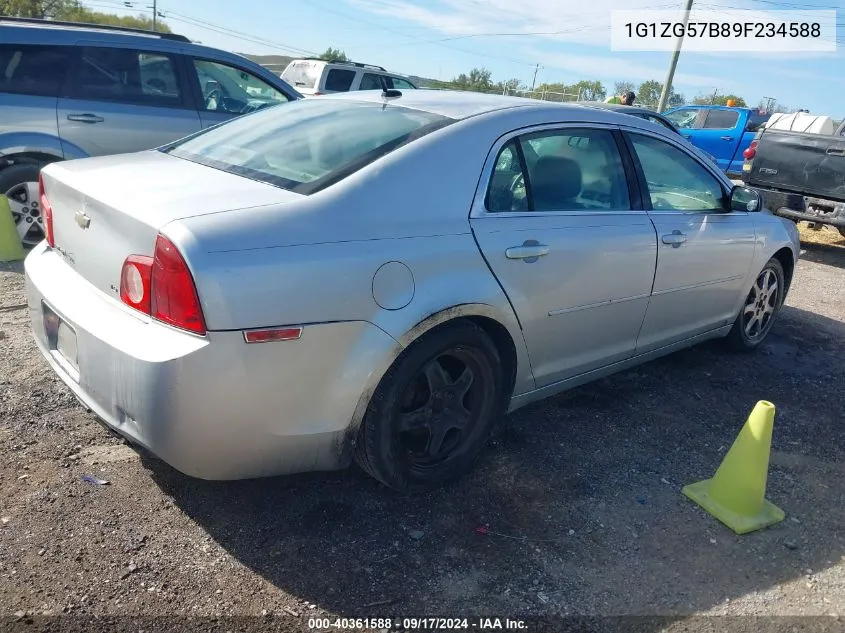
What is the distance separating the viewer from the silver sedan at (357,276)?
7.30ft

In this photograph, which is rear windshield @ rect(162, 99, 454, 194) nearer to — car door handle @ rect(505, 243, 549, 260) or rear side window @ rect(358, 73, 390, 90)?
car door handle @ rect(505, 243, 549, 260)

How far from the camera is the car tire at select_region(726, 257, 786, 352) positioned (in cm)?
478

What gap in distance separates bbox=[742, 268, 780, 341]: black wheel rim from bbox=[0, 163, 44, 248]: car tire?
17.7 feet

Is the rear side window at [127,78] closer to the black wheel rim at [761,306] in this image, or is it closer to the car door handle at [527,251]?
the car door handle at [527,251]

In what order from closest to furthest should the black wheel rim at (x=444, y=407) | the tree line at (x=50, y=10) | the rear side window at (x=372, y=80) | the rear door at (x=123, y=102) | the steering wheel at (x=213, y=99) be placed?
1. the black wheel rim at (x=444, y=407)
2. the rear door at (x=123, y=102)
3. the steering wheel at (x=213, y=99)
4. the rear side window at (x=372, y=80)
5. the tree line at (x=50, y=10)

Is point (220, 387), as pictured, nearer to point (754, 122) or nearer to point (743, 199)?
point (743, 199)

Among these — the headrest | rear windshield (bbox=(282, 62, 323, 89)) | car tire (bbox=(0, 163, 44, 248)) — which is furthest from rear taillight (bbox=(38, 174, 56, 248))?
rear windshield (bbox=(282, 62, 323, 89))

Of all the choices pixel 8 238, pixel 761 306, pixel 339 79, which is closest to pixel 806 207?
pixel 761 306

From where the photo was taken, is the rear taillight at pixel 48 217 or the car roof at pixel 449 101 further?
the car roof at pixel 449 101

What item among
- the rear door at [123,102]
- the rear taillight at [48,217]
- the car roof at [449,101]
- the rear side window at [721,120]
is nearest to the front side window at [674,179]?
the car roof at [449,101]

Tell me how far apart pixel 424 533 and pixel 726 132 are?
546 inches

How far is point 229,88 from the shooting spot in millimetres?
6418

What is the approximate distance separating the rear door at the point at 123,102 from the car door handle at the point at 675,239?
13.9 feet

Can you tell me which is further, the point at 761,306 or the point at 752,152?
the point at 752,152
